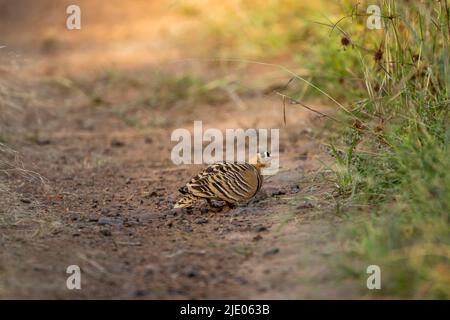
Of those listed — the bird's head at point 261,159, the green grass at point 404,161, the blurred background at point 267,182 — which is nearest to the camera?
the green grass at point 404,161

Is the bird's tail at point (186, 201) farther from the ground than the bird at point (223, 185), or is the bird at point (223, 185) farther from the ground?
the bird at point (223, 185)

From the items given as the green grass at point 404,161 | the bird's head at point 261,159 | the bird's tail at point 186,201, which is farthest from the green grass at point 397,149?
the bird's tail at point 186,201

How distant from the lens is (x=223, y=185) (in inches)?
173

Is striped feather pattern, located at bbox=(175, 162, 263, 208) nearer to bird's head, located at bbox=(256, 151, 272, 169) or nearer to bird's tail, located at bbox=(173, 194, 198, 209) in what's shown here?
bird's tail, located at bbox=(173, 194, 198, 209)

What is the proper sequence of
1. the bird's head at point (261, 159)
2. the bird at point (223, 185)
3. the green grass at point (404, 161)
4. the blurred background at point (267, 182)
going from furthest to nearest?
the bird's head at point (261, 159), the bird at point (223, 185), the blurred background at point (267, 182), the green grass at point (404, 161)

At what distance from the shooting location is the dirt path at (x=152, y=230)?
3461 millimetres

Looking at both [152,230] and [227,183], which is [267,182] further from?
[152,230]

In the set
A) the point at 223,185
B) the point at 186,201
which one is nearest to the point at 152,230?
the point at 186,201

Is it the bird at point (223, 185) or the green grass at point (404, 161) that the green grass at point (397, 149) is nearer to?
the green grass at point (404, 161)

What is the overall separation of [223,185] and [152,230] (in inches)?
19.0

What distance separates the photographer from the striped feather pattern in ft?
14.4

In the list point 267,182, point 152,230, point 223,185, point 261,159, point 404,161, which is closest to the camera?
point 404,161

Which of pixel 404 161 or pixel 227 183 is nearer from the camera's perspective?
pixel 404 161

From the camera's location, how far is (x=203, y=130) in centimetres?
672
